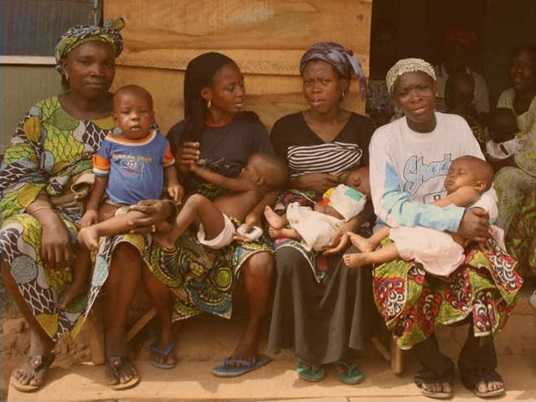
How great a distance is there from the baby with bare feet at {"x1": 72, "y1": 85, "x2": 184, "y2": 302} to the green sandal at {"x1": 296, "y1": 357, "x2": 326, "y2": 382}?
1.05 m

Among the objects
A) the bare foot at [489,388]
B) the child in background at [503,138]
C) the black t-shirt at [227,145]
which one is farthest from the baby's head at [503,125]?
the bare foot at [489,388]

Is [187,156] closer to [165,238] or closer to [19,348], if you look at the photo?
[165,238]

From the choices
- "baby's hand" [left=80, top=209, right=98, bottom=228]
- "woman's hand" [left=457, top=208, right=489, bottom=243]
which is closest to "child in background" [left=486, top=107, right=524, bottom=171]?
"woman's hand" [left=457, top=208, right=489, bottom=243]

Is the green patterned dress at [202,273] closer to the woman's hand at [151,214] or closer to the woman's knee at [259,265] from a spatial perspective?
the woman's knee at [259,265]

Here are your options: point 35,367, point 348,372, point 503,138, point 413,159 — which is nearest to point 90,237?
point 35,367

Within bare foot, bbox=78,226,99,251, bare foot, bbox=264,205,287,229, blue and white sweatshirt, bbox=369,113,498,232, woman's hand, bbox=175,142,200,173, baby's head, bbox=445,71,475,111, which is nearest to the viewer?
bare foot, bbox=78,226,99,251

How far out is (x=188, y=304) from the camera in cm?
431

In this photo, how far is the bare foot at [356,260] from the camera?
13.0ft

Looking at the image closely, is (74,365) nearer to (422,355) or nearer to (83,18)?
(422,355)

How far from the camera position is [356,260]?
397 cm

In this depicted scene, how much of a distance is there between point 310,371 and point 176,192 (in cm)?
114

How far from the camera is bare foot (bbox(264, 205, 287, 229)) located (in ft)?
14.2

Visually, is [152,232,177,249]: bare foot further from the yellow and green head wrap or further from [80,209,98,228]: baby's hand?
the yellow and green head wrap

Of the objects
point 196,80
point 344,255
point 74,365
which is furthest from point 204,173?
point 74,365
